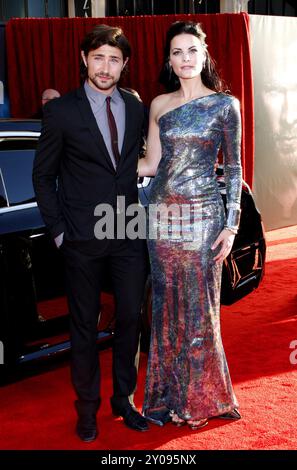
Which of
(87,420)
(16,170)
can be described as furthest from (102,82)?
(87,420)

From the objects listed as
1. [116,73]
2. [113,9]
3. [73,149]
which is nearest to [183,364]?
[73,149]

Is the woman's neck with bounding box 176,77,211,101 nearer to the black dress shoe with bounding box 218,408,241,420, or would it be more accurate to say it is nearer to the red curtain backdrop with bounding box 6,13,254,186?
the black dress shoe with bounding box 218,408,241,420

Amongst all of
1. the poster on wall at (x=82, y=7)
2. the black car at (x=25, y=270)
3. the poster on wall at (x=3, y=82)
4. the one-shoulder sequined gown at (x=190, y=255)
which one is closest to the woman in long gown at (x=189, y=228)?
the one-shoulder sequined gown at (x=190, y=255)

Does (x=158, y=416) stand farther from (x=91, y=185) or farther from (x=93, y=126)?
(x=93, y=126)

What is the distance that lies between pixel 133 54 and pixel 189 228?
5.26 meters

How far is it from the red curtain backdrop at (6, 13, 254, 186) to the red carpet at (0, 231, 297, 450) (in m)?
3.58

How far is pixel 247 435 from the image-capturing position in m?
3.23

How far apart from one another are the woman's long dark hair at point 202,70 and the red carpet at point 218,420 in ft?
4.85

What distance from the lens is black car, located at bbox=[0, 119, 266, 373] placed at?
329 cm

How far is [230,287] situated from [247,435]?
115 cm

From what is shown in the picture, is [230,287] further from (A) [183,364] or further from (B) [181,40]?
(B) [181,40]

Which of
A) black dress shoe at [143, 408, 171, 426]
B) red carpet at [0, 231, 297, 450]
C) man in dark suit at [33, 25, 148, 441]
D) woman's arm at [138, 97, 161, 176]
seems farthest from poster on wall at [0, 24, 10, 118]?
black dress shoe at [143, 408, 171, 426]

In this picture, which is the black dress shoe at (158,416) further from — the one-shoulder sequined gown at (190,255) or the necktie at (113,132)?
the necktie at (113,132)

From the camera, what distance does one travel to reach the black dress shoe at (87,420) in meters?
3.21
